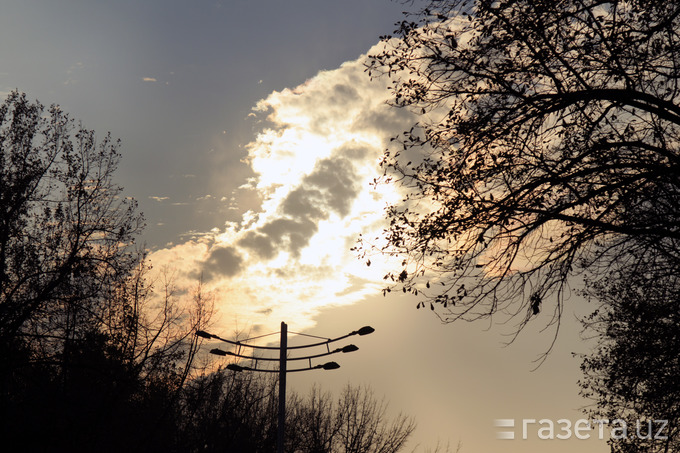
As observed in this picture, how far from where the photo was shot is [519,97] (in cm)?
1002

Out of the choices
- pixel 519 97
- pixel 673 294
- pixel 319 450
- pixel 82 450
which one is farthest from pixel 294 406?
pixel 519 97

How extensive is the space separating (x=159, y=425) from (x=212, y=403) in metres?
7.85

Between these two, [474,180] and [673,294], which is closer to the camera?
[474,180]

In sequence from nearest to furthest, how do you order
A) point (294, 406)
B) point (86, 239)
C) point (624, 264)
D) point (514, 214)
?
point (514, 214) < point (624, 264) < point (86, 239) < point (294, 406)

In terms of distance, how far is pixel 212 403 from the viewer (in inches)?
1131

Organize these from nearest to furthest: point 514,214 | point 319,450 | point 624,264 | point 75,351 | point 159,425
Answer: point 514,214, point 624,264, point 75,351, point 159,425, point 319,450

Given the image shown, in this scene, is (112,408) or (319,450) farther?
(319,450)

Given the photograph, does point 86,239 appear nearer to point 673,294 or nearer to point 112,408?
point 112,408

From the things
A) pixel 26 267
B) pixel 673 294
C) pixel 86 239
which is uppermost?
pixel 86 239

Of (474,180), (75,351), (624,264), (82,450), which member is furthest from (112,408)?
(624,264)

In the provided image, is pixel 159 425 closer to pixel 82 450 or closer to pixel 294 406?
pixel 82 450

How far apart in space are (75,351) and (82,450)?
10.4 ft

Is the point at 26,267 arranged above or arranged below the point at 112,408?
above

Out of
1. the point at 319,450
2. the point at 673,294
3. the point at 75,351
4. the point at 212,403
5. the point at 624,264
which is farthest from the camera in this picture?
the point at 319,450
